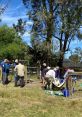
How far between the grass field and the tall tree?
24121 millimetres

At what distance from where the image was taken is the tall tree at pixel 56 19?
46281 mm

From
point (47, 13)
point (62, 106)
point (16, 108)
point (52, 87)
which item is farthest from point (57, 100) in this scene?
point (47, 13)

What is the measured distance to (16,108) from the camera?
58.4ft

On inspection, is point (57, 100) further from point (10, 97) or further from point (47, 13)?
point (47, 13)

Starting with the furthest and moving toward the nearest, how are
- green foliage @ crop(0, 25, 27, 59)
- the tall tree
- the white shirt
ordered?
green foliage @ crop(0, 25, 27, 59) → the tall tree → the white shirt

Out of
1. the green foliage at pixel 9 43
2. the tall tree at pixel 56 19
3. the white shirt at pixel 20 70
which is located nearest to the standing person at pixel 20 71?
the white shirt at pixel 20 70

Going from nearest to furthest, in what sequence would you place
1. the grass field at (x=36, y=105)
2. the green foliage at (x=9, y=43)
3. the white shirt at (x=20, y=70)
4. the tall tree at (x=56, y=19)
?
the grass field at (x=36, y=105), the white shirt at (x=20, y=70), the tall tree at (x=56, y=19), the green foliage at (x=9, y=43)

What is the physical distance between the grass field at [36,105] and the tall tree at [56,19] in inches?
950

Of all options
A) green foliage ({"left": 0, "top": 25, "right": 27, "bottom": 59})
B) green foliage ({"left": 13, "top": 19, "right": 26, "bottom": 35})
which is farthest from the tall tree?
green foliage ({"left": 0, "top": 25, "right": 27, "bottom": 59})

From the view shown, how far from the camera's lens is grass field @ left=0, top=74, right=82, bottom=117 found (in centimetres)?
1681

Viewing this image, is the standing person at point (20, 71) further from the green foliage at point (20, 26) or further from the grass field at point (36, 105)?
the green foliage at point (20, 26)

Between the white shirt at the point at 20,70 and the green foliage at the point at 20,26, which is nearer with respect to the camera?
the white shirt at the point at 20,70

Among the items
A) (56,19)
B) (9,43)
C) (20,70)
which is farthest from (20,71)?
(9,43)

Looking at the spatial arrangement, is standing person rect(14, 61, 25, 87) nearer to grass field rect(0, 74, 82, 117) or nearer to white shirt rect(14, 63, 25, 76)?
white shirt rect(14, 63, 25, 76)
